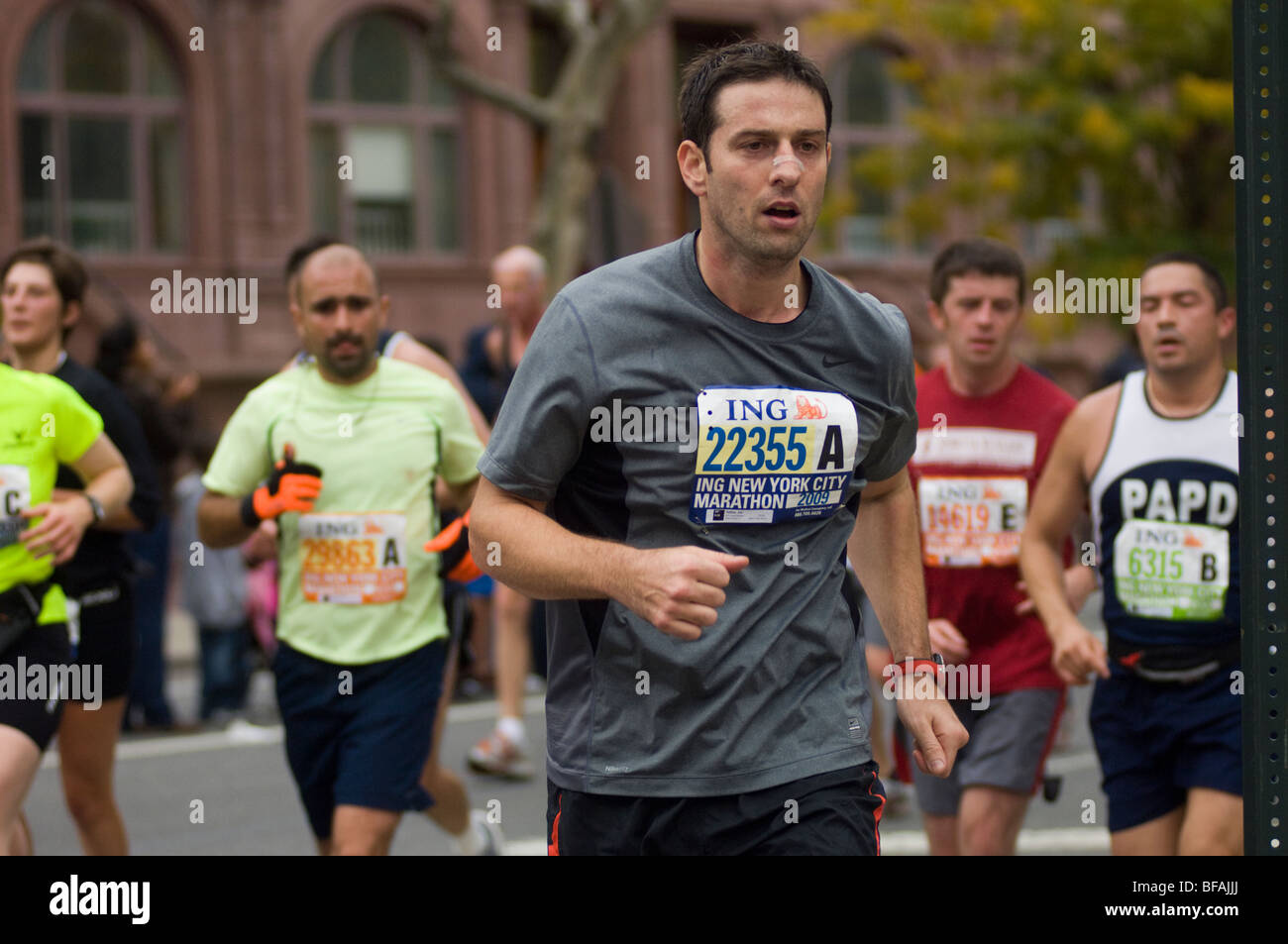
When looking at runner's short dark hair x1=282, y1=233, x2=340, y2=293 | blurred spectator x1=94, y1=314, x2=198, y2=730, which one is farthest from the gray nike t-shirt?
blurred spectator x1=94, y1=314, x2=198, y2=730

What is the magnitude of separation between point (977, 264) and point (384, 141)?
17707 millimetres

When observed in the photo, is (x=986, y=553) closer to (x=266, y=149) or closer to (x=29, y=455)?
(x=29, y=455)

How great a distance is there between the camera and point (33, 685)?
485cm

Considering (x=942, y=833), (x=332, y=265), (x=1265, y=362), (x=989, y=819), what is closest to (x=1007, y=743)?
(x=989, y=819)

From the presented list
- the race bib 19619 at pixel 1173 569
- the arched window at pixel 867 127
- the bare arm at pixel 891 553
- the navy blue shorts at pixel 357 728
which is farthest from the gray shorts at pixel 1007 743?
the arched window at pixel 867 127

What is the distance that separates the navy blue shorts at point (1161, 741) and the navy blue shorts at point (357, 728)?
2024 mm

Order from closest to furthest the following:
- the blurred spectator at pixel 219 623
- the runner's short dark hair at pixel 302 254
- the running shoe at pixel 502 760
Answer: the runner's short dark hair at pixel 302 254, the running shoe at pixel 502 760, the blurred spectator at pixel 219 623

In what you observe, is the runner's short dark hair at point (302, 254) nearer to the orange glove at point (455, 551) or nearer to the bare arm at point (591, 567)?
the orange glove at point (455, 551)

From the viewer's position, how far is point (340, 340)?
5391 mm

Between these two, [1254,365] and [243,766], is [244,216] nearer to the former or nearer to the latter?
[243,766]

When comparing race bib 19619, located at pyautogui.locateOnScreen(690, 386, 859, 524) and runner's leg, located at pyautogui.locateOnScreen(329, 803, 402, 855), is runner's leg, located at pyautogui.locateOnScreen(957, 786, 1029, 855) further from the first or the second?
race bib 19619, located at pyautogui.locateOnScreen(690, 386, 859, 524)

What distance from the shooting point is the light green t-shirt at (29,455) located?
502cm
